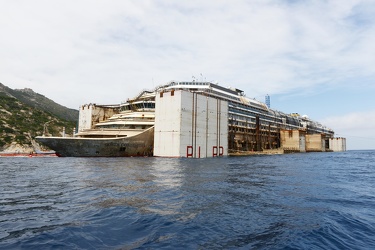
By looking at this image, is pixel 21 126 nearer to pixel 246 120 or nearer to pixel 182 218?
pixel 246 120

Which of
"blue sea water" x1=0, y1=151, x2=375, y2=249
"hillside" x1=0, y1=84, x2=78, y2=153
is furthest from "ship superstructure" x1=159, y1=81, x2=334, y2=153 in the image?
"hillside" x1=0, y1=84, x2=78, y2=153

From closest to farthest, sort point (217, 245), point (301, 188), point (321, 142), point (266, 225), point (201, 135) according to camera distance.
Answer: point (217, 245) → point (266, 225) → point (301, 188) → point (201, 135) → point (321, 142)

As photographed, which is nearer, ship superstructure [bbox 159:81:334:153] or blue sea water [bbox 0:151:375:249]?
blue sea water [bbox 0:151:375:249]

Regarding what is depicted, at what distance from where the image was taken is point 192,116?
166ft

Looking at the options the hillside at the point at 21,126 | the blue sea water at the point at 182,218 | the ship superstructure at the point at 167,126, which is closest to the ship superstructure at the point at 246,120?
the ship superstructure at the point at 167,126

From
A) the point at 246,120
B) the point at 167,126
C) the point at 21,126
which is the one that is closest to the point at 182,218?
the point at 167,126

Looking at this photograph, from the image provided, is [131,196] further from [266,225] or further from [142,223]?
[266,225]

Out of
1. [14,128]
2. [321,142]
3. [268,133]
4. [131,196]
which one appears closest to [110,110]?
[14,128]

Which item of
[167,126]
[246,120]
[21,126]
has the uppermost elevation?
[246,120]

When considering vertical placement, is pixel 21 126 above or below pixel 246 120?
below

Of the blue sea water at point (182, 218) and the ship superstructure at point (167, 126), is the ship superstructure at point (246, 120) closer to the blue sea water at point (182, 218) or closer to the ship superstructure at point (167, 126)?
the ship superstructure at point (167, 126)

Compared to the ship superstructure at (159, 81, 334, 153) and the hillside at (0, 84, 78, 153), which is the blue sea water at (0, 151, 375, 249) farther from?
the hillside at (0, 84, 78, 153)

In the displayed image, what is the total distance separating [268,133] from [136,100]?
51289 millimetres

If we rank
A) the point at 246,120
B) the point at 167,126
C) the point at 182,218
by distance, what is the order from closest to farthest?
the point at 182,218
the point at 167,126
the point at 246,120
